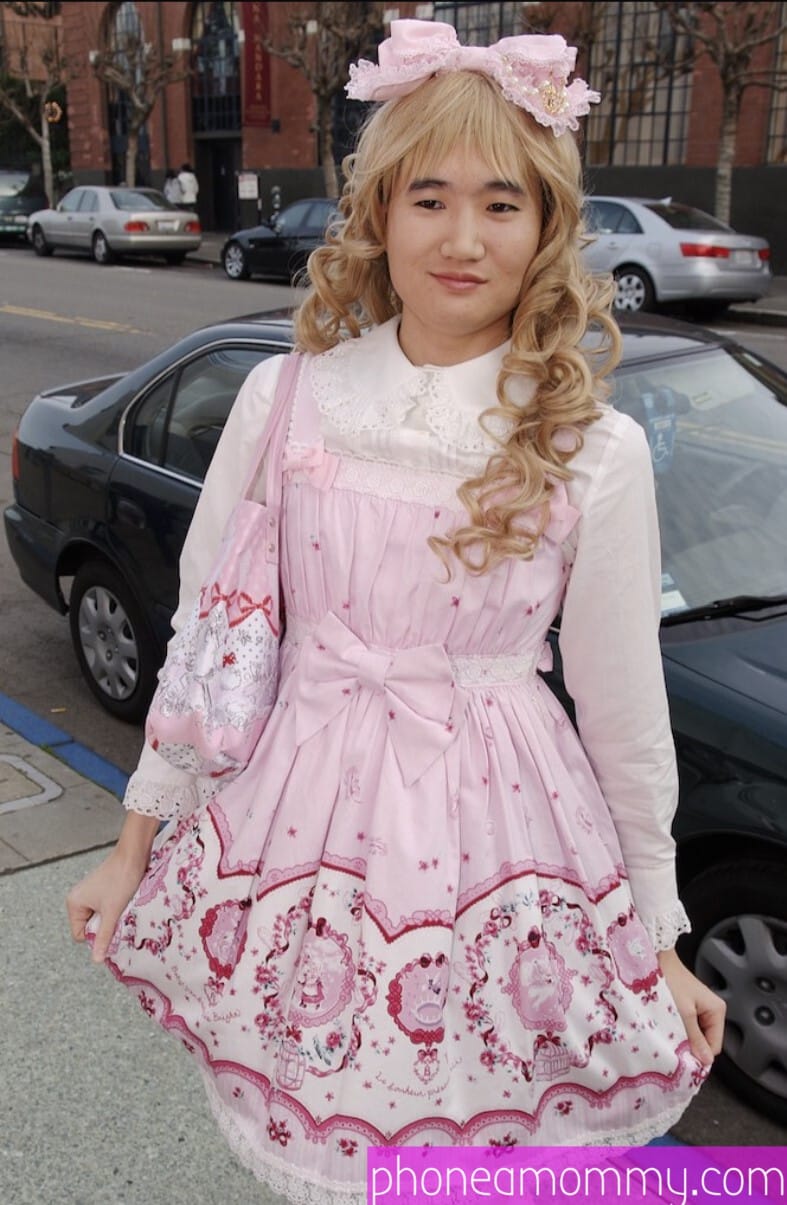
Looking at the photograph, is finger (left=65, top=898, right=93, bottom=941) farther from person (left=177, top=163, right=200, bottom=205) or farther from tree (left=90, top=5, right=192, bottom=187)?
tree (left=90, top=5, right=192, bottom=187)

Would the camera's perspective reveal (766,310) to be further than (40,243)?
No

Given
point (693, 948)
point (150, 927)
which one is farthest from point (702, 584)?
point (150, 927)

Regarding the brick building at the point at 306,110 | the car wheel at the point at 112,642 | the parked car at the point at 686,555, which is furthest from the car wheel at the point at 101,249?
the car wheel at the point at 112,642

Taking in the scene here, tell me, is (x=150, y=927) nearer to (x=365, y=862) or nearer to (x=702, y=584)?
(x=365, y=862)

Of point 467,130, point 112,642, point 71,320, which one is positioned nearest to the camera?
point 467,130

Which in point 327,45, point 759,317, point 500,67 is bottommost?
point 759,317

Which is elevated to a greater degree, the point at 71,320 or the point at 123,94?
the point at 123,94

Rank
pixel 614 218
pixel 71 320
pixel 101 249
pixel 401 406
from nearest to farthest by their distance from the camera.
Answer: pixel 401 406
pixel 71 320
pixel 614 218
pixel 101 249

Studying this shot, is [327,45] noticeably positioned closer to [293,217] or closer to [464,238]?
[293,217]

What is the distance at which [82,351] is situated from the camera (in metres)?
12.4

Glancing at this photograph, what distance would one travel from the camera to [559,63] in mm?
1559

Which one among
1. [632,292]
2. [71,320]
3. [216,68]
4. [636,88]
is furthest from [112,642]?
[216,68]

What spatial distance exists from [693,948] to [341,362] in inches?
66.2

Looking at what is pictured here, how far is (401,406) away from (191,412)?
2.73 metres
